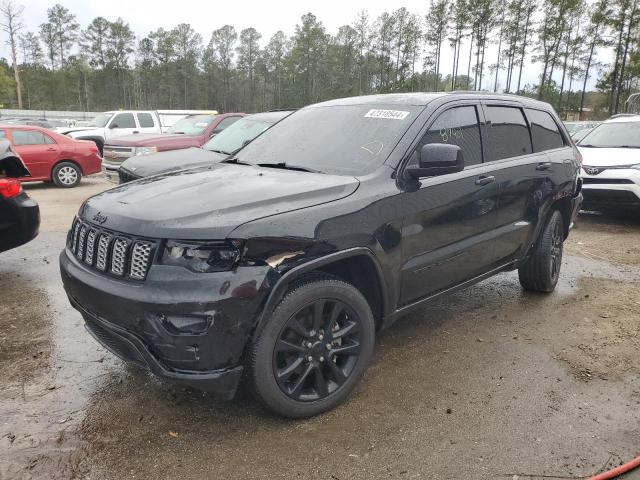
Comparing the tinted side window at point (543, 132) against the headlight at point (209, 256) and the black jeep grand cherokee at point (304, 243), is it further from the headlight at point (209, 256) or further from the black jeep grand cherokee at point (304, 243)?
the headlight at point (209, 256)

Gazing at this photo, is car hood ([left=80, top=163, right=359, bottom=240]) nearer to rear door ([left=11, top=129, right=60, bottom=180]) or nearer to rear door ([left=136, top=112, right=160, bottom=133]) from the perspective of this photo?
rear door ([left=11, top=129, right=60, bottom=180])

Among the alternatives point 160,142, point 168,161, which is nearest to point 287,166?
point 168,161

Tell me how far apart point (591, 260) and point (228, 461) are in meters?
5.55

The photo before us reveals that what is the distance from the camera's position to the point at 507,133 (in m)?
4.20

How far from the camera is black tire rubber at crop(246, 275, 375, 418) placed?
8.32 ft

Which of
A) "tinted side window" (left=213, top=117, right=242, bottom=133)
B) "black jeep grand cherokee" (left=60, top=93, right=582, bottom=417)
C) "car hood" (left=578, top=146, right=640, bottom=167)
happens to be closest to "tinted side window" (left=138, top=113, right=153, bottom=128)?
"tinted side window" (left=213, top=117, right=242, bottom=133)

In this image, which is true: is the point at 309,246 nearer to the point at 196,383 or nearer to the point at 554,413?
the point at 196,383

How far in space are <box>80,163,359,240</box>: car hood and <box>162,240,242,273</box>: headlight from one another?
0.04 meters

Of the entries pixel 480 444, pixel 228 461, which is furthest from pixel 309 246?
pixel 480 444

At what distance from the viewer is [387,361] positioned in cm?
362

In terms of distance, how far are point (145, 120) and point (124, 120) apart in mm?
661

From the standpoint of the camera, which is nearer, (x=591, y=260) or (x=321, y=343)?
(x=321, y=343)

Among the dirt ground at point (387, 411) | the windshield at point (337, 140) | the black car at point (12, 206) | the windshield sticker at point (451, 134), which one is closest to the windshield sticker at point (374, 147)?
the windshield at point (337, 140)

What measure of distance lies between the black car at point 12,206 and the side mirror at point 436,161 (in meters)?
3.91
